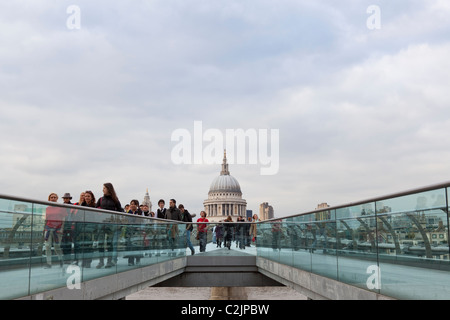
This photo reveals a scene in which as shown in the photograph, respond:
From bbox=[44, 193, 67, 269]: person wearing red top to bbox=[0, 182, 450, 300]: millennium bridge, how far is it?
0.01 m

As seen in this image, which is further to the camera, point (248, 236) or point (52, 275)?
point (248, 236)

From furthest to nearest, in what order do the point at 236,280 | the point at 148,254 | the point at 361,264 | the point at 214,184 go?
the point at 214,184, the point at 236,280, the point at 148,254, the point at 361,264

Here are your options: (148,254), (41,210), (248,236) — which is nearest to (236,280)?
(248,236)

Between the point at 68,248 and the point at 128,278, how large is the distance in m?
3.39

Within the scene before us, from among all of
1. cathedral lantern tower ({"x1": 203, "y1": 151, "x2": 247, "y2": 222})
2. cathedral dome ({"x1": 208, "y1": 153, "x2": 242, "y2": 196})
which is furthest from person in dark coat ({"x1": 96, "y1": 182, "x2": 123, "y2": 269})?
cathedral dome ({"x1": 208, "y1": 153, "x2": 242, "y2": 196})

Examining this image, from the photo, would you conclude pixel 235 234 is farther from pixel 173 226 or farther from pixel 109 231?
pixel 109 231

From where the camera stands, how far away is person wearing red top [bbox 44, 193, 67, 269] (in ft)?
22.3

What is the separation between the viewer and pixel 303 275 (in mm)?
11055

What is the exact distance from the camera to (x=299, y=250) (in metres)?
11.6

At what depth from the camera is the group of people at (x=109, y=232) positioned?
714 cm

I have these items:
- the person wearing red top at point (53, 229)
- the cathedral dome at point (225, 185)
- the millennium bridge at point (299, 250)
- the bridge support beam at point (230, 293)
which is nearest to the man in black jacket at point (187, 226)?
the millennium bridge at point (299, 250)

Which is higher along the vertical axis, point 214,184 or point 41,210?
point 214,184

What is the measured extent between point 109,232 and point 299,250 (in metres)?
4.40
